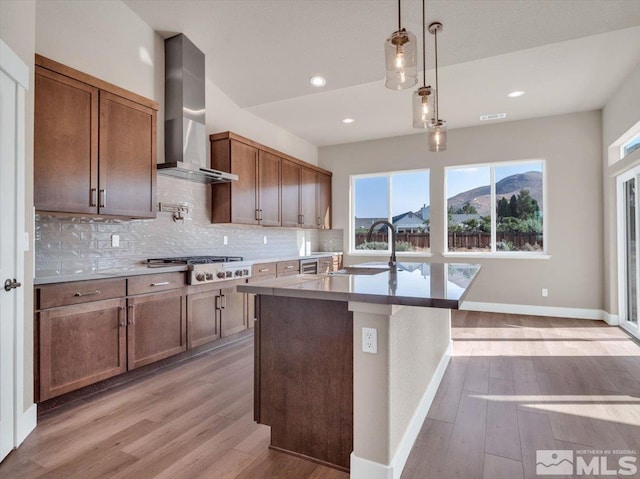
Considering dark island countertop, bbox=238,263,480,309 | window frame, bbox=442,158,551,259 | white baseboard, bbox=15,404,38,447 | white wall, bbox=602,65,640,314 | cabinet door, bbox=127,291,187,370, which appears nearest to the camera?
dark island countertop, bbox=238,263,480,309

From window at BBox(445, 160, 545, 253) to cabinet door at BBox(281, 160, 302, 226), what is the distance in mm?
2459

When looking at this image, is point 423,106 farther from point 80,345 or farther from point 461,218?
point 461,218

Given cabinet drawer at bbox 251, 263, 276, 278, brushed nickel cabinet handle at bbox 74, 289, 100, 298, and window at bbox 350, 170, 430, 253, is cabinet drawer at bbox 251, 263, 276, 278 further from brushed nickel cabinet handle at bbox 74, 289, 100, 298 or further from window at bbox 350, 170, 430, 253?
window at bbox 350, 170, 430, 253

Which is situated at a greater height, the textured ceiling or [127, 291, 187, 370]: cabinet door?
the textured ceiling

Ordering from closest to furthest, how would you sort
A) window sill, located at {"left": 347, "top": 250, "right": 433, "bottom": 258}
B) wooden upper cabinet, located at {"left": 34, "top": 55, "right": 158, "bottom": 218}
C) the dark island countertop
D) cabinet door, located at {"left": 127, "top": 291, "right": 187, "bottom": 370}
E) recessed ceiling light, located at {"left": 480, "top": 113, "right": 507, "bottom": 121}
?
the dark island countertop, wooden upper cabinet, located at {"left": 34, "top": 55, "right": 158, "bottom": 218}, cabinet door, located at {"left": 127, "top": 291, "right": 187, "bottom": 370}, recessed ceiling light, located at {"left": 480, "top": 113, "right": 507, "bottom": 121}, window sill, located at {"left": 347, "top": 250, "right": 433, "bottom": 258}

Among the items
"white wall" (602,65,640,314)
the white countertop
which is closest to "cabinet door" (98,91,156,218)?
the white countertop

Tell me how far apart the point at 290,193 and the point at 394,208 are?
200cm

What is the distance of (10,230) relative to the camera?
1.96 m

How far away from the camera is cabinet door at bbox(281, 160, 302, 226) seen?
5219 millimetres

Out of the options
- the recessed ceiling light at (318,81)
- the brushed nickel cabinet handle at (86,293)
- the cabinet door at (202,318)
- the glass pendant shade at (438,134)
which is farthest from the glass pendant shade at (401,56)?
the cabinet door at (202,318)

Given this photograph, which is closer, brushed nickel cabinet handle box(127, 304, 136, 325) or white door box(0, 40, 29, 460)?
white door box(0, 40, 29, 460)

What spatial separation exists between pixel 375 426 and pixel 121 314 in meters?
2.12

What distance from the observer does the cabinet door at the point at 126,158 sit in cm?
276
